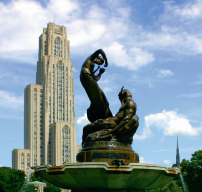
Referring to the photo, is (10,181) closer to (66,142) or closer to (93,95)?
(93,95)

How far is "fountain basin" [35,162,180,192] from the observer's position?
42.5 ft

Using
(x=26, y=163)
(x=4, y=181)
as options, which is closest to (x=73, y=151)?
(x=26, y=163)

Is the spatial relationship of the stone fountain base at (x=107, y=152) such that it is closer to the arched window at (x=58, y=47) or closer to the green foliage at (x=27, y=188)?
the green foliage at (x=27, y=188)

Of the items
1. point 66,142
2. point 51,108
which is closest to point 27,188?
point 66,142

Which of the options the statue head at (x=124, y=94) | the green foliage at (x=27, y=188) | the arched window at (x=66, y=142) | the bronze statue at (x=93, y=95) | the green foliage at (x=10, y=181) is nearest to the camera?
the bronze statue at (x=93, y=95)

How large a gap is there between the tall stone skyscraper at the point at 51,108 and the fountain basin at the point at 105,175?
100869mm

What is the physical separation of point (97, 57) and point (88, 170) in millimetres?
6639

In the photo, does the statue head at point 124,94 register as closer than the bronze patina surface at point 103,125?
No

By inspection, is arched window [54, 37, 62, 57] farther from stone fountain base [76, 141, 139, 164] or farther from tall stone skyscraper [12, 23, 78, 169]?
stone fountain base [76, 141, 139, 164]

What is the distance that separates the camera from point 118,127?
15.7 m

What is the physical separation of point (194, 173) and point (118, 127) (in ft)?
101

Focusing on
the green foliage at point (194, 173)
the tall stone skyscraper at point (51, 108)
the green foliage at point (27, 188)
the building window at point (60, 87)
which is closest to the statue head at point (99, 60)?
the green foliage at point (27, 188)

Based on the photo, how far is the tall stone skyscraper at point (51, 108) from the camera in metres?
116

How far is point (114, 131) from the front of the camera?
51.6 ft
